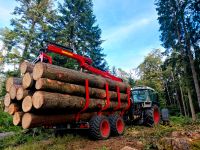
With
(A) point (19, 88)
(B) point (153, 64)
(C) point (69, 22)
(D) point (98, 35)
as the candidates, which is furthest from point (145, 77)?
(A) point (19, 88)

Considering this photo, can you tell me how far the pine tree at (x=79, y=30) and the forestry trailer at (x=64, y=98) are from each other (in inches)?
679

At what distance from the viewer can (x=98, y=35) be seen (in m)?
34.0

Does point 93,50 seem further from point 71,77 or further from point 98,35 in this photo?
point 71,77

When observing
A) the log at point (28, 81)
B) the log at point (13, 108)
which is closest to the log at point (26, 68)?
the log at point (28, 81)

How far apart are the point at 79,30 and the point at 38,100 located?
76.7 feet

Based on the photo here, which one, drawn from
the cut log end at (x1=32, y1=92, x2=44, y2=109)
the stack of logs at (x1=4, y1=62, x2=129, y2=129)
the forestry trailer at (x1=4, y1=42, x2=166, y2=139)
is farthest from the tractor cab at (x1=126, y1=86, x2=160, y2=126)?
the cut log end at (x1=32, y1=92, x2=44, y2=109)

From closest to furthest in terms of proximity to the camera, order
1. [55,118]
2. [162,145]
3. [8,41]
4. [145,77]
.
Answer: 1. [162,145]
2. [55,118]
3. [8,41]
4. [145,77]

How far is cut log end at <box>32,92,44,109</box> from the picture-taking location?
8527 mm

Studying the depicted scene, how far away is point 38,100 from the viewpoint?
859cm

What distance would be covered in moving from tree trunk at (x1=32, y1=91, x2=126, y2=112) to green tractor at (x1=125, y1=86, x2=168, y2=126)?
5465 millimetres

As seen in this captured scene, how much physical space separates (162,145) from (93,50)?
86.6 ft

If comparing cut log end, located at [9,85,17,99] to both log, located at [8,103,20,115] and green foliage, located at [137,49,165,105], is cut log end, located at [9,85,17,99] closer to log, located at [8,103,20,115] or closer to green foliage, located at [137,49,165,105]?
log, located at [8,103,20,115]

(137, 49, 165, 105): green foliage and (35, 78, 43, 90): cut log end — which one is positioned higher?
(137, 49, 165, 105): green foliage

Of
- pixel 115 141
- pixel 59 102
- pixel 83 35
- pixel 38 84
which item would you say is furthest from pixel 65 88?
pixel 83 35
